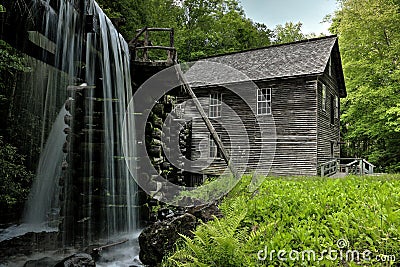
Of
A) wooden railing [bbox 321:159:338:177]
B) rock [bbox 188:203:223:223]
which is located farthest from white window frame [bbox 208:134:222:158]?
rock [bbox 188:203:223:223]

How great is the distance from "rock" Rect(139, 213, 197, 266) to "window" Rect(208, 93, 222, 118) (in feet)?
49.6

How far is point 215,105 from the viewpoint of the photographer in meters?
20.6

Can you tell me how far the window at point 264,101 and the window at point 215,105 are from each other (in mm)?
2633

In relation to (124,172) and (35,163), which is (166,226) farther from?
(35,163)

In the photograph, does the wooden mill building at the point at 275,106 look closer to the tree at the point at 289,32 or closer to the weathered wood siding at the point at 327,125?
Result: the weathered wood siding at the point at 327,125

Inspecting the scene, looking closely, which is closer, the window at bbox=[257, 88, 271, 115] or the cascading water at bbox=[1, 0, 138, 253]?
the cascading water at bbox=[1, 0, 138, 253]

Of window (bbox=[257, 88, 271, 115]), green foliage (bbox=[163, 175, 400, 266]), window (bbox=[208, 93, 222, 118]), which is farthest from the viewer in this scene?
window (bbox=[208, 93, 222, 118])

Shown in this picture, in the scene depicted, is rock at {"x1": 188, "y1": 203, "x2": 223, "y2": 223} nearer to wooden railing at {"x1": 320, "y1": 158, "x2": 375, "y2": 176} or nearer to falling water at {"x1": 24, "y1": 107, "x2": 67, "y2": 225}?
falling water at {"x1": 24, "y1": 107, "x2": 67, "y2": 225}

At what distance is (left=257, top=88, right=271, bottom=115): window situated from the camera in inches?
737

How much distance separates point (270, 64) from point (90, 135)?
13382 mm

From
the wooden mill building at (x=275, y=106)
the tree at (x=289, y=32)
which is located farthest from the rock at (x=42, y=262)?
the tree at (x=289, y=32)

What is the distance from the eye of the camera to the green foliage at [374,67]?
20031 millimetres

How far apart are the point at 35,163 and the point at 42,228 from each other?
3.32 metres

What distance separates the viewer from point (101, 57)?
7996mm
